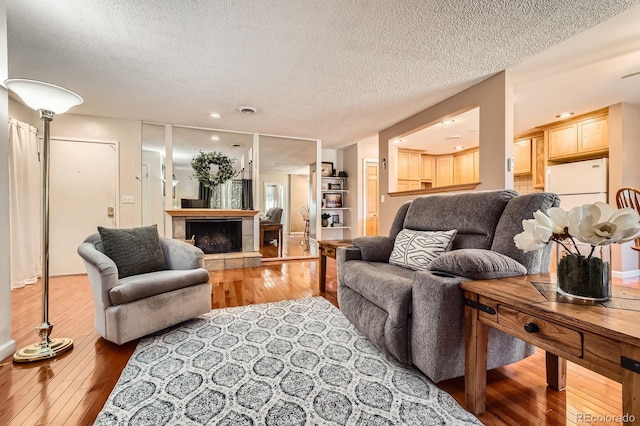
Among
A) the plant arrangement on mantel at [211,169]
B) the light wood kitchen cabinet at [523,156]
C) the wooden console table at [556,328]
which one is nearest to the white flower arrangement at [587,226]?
the wooden console table at [556,328]

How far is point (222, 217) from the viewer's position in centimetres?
471

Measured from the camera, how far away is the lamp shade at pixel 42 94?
5.14 feet

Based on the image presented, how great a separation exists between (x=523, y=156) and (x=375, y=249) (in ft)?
14.4

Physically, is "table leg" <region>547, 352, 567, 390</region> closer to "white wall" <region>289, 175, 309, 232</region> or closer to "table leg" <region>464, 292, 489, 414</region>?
"table leg" <region>464, 292, 489, 414</region>

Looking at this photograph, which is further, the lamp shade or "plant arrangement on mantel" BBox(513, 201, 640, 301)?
the lamp shade

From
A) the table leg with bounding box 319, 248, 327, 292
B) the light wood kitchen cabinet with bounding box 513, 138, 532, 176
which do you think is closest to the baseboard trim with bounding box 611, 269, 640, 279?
the light wood kitchen cabinet with bounding box 513, 138, 532, 176

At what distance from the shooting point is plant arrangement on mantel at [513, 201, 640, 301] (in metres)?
0.89

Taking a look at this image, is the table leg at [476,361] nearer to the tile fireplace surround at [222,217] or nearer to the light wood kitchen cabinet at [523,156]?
the tile fireplace surround at [222,217]

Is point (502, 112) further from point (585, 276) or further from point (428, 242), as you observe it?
point (585, 276)

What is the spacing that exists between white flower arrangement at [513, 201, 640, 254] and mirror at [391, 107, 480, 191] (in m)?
4.31

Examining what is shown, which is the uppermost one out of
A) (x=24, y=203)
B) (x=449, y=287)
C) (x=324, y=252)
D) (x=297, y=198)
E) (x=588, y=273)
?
(x=297, y=198)

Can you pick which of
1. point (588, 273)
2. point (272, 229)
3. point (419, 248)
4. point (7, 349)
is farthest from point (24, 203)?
point (588, 273)

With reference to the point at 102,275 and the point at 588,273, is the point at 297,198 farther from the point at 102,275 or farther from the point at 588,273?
the point at 588,273

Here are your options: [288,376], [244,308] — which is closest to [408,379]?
[288,376]
